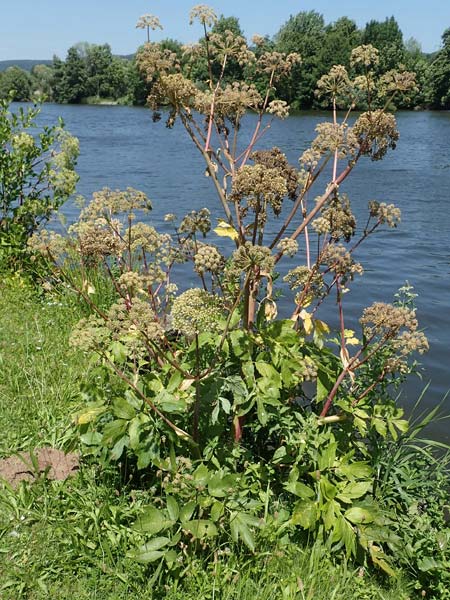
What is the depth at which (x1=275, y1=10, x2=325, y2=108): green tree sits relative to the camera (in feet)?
203

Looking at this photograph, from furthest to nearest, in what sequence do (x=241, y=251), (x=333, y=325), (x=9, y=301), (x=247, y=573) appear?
(x=333, y=325) → (x=9, y=301) → (x=247, y=573) → (x=241, y=251)

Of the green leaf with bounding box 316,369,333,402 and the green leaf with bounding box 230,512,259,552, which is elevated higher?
the green leaf with bounding box 316,369,333,402

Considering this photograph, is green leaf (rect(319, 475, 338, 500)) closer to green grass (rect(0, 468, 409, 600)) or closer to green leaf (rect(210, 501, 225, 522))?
green grass (rect(0, 468, 409, 600))

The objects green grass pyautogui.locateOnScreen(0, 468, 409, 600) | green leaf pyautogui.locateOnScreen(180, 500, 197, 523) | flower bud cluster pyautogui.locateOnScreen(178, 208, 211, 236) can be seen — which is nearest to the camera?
green leaf pyautogui.locateOnScreen(180, 500, 197, 523)

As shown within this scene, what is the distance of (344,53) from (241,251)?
241 ft

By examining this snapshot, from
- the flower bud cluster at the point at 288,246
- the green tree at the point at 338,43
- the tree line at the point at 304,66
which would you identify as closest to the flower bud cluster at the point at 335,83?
the flower bud cluster at the point at 288,246

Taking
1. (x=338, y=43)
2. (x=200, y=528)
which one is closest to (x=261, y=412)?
(x=200, y=528)

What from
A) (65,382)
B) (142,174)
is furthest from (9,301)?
(142,174)

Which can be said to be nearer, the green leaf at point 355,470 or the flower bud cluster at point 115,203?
the green leaf at point 355,470

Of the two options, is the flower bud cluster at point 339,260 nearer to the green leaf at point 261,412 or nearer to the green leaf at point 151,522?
the green leaf at point 261,412

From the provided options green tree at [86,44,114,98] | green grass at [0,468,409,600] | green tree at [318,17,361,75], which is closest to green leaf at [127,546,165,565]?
green grass at [0,468,409,600]

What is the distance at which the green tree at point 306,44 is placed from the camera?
2438 inches

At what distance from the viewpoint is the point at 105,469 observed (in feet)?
10.6

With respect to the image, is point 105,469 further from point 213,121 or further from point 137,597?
point 213,121
